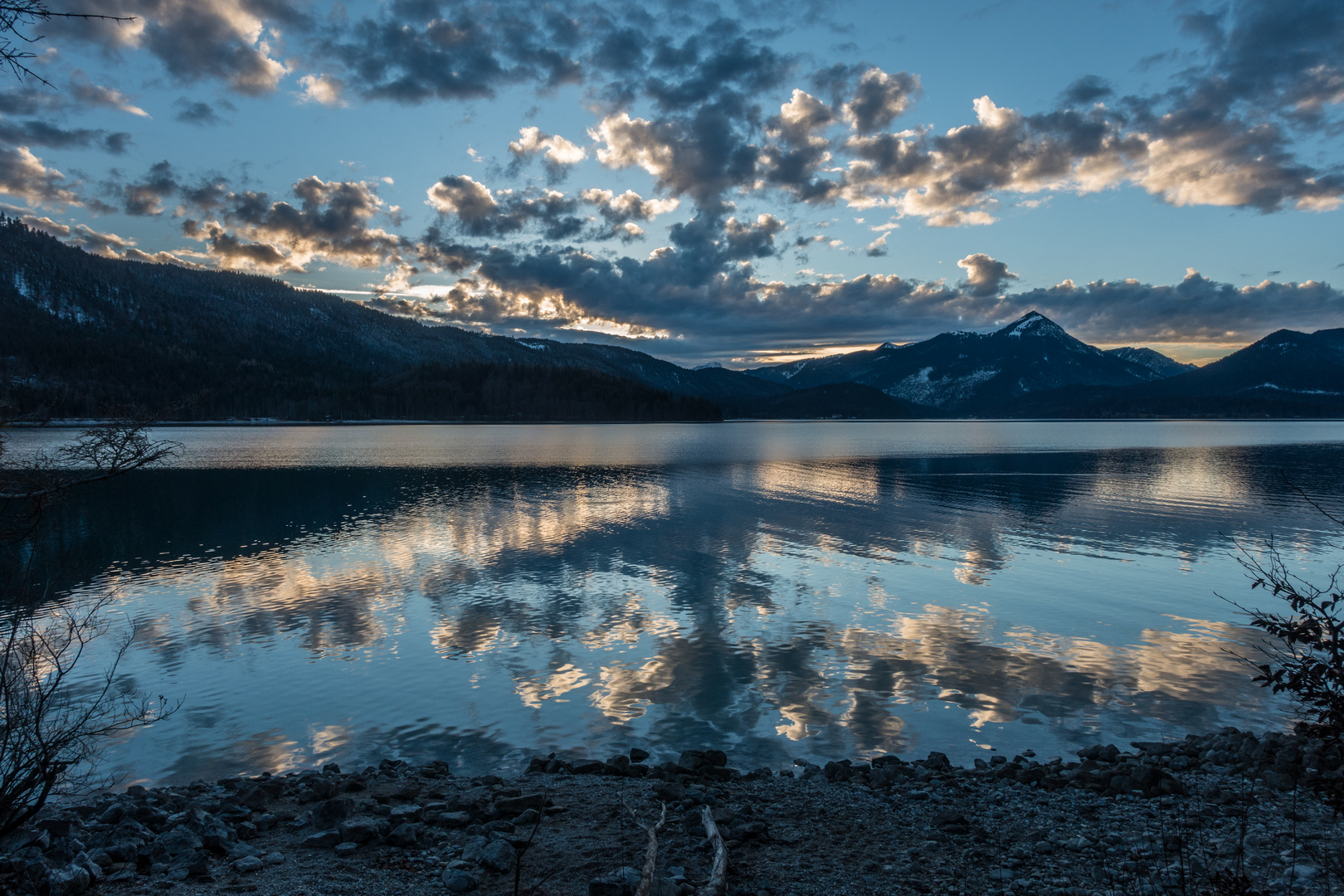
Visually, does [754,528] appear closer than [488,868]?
No

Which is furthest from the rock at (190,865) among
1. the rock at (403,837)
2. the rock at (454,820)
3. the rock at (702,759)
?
the rock at (702,759)

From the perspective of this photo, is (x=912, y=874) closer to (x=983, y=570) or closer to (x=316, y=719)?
(x=316, y=719)

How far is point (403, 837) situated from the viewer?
8656mm

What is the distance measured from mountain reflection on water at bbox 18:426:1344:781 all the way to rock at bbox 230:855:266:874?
12.9ft

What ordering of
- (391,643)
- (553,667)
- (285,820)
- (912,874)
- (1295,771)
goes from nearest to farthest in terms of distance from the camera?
1. (912,874)
2. (285,820)
3. (1295,771)
4. (553,667)
5. (391,643)

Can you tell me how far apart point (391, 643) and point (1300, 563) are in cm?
3320

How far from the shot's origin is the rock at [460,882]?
7602 millimetres

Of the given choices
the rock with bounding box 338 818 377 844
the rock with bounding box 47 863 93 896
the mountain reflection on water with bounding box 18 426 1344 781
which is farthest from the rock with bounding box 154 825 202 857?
the mountain reflection on water with bounding box 18 426 1344 781

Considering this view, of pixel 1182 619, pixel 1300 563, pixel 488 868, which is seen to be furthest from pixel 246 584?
pixel 1300 563

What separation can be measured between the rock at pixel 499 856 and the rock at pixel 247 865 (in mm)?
2633

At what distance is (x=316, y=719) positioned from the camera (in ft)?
45.5

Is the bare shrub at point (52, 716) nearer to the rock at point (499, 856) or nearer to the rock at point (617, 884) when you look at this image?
the rock at point (499, 856)

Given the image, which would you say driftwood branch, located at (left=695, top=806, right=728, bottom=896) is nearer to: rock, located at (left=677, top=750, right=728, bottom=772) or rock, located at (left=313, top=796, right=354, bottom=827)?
rock, located at (left=677, top=750, right=728, bottom=772)

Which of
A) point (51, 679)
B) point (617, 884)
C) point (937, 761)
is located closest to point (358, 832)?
point (617, 884)
